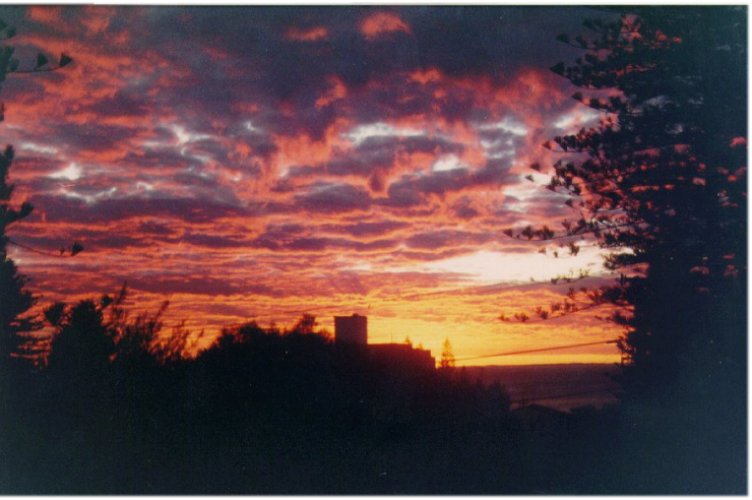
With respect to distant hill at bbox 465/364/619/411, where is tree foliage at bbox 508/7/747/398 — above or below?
above

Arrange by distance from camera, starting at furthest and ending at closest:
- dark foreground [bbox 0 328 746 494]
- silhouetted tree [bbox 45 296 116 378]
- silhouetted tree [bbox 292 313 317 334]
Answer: silhouetted tree [bbox 292 313 317 334] → silhouetted tree [bbox 45 296 116 378] → dark foreground [bbox 0 328 746 494]

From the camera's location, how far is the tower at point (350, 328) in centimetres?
1307

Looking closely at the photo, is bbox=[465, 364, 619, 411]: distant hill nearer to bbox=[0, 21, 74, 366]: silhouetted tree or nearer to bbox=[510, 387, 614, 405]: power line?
bbox=[510, 387, 614, 405]: power line

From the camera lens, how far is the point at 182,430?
1109 centimetres

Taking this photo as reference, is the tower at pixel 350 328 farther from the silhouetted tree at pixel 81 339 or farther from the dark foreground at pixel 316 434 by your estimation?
the silhouetted tree at pixel 81 339

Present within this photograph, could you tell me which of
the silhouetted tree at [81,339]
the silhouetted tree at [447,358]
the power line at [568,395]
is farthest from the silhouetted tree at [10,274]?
the power line at [568,395]

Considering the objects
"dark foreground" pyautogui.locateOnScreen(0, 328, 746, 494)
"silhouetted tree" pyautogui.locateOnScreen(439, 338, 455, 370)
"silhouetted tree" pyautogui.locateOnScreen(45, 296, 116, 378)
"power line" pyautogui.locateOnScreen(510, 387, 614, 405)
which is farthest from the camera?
"silhouetted tree" pyautogui.locateOnScreen(439, 338, 455, 370)

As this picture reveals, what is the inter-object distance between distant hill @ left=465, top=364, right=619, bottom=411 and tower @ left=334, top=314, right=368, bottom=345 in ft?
8.32

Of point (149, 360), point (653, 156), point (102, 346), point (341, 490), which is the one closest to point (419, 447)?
point (341, 490)

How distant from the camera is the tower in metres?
13.1

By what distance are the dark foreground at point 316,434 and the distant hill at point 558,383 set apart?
0.34 meters

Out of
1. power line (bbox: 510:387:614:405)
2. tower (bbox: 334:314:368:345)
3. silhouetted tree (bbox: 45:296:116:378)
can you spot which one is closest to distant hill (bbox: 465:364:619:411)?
power line (bbox: 510:387:614:405)

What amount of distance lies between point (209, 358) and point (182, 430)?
4.67 ft

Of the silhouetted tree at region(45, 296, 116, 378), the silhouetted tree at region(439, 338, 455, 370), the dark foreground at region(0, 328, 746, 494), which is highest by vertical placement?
the silhouetted tree at region(45, 296, 116, 378)
